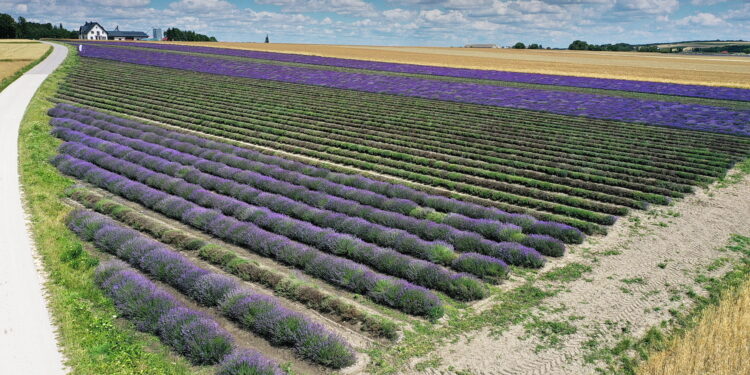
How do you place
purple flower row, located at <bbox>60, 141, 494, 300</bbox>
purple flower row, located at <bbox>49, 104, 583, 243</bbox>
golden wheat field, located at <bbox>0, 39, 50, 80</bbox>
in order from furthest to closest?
1. golden wheat field, located at <bbox>0, 39, 50, 80</bbox>
2. purple flower row, located at <bbox>49, 104, 583, 243</bbox>
3. purple flower row, located at <bbox>60, 141, 494, 300</bbox>

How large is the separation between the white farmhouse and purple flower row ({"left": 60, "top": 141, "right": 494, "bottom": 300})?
13735cm

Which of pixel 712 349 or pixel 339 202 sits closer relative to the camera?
pixel 712 349

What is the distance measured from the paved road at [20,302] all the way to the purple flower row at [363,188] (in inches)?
282

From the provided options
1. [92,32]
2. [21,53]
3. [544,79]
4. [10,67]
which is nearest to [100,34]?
[92,32]

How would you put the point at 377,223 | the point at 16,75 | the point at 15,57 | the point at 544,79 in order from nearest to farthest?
the point at 377,223
the point at 16,75
the point at 544,79
the point at 15,57

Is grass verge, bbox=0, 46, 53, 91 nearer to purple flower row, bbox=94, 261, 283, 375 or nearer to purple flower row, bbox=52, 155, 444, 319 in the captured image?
purple flower row, bbox=52, 155, 444, 319

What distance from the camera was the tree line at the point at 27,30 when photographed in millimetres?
117750

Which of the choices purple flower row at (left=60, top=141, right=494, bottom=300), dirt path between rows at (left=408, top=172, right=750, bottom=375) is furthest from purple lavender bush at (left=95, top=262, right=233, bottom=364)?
purple flower row at (left=60, top=141, right=494, bottom=300)

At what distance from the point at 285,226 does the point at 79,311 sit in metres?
5.55

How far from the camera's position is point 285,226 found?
14.2 m

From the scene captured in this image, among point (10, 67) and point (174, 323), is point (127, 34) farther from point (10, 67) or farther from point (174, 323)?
→ point (174, 323)

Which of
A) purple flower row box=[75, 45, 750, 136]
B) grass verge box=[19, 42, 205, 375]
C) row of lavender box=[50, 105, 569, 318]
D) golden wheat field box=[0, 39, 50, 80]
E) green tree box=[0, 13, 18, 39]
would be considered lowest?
grass verge box=[19, 42, 205, 375]

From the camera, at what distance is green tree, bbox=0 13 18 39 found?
383 feet

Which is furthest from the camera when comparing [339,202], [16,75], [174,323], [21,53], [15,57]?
[21,53]
